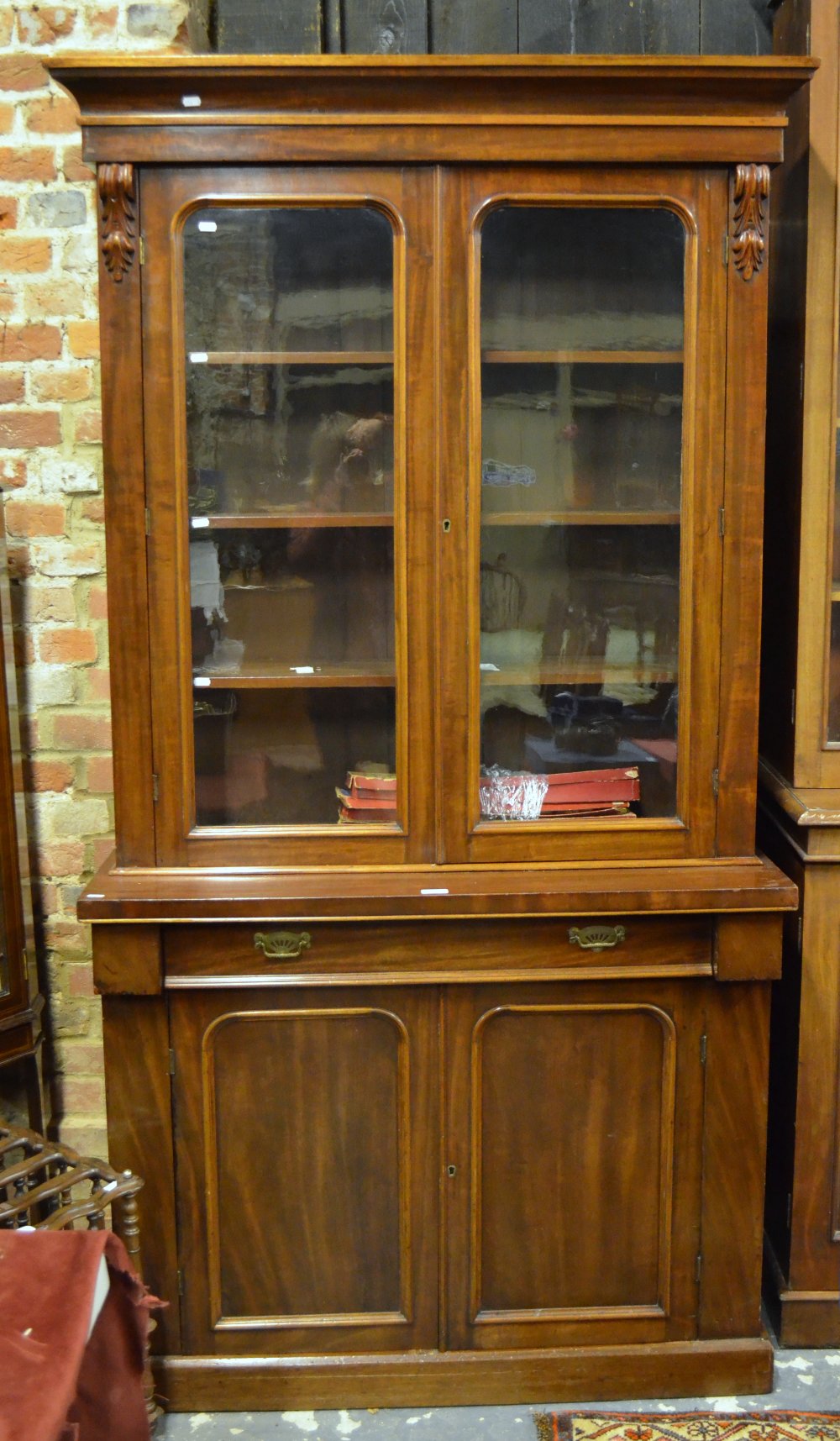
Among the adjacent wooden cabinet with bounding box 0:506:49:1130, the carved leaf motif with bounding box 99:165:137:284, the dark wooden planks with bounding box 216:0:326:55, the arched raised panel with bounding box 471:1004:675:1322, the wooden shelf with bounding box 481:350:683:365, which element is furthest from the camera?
the dark wooden planks with bounding box 216:0:326:55

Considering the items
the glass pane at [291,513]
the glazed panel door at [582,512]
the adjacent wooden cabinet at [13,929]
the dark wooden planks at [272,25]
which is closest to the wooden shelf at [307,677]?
the glass pane at [291,513]

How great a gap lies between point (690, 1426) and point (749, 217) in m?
1.97

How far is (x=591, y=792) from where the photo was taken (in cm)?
214

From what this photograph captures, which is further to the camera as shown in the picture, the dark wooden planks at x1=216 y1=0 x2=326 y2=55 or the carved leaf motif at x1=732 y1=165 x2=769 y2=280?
the dark wooden planks at x1=216 y1=0 x2=326 y2=55

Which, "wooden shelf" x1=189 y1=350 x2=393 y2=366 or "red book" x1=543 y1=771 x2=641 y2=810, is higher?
"wooden shelf" x1=189 y1=350 x2=393 y2=366

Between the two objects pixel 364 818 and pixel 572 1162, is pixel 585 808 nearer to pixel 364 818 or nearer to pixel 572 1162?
pixel 364 818

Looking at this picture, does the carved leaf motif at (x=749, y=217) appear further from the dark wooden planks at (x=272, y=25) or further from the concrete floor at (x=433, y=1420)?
the concrete floor at (x=433, y=1420)

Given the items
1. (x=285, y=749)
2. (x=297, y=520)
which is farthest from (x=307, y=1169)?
(x=297, y=520)

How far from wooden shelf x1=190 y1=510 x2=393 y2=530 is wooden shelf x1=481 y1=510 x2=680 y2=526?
183 mm

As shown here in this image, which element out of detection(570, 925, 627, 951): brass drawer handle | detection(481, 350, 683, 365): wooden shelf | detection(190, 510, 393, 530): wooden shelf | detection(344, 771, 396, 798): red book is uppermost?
detection(481, 350, 683, 365): wooden shelf

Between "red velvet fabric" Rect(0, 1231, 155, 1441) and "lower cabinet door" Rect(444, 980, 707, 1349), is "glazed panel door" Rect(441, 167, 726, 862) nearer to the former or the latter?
"lower cabinet door" Rect(444, 980, 707, 1349)

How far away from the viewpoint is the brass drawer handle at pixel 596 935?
208cm

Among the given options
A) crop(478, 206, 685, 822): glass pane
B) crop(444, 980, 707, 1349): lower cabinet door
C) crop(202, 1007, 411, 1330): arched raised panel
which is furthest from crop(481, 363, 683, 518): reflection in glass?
crop(202, 1007, 411, 1330): arched raised panel

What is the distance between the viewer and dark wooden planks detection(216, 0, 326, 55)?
95.3 inches
